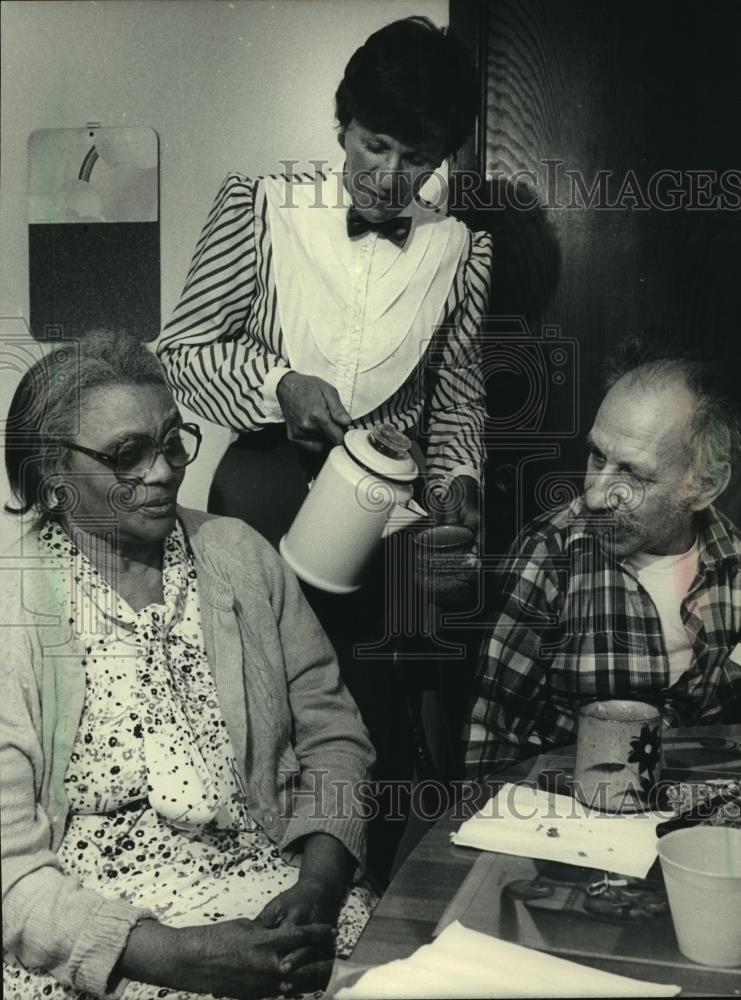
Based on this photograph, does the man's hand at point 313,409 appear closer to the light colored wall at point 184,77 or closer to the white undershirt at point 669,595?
the light colored wall at point 184,77

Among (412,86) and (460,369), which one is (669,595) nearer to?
(460,369)

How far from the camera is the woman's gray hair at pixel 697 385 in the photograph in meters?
1.69

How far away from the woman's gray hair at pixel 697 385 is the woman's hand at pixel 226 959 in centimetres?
101

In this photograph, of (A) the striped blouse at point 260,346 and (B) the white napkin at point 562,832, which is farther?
(A) the striped blouse at point 260,346

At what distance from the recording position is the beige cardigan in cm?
148

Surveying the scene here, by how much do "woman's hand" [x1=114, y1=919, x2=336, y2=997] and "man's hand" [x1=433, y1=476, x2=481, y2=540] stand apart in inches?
27.3

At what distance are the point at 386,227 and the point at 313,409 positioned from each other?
328mm

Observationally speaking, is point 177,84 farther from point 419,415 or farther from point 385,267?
point 419,415

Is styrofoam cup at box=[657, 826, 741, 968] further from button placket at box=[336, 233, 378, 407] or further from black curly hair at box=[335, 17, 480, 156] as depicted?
black curly hair at box=[335, 17, 480, 156]

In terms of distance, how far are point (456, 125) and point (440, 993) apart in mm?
1273

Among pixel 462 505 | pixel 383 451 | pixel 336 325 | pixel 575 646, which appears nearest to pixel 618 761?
pixel 575 646

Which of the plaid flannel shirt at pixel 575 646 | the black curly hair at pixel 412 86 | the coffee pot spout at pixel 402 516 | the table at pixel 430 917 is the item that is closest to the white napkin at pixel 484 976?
the table at pixel 430 917

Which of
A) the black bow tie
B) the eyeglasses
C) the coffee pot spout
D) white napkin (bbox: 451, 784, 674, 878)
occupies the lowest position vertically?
white napkin (bbox: 451, 784, 674, 878)

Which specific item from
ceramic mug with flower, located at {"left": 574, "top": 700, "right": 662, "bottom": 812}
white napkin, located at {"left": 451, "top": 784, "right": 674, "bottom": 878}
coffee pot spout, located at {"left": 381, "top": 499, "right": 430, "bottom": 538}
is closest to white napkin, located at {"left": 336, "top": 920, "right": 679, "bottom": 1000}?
white napkin, located at {"left": 451, "top": 784, "right": 674, "bottom": 878}
